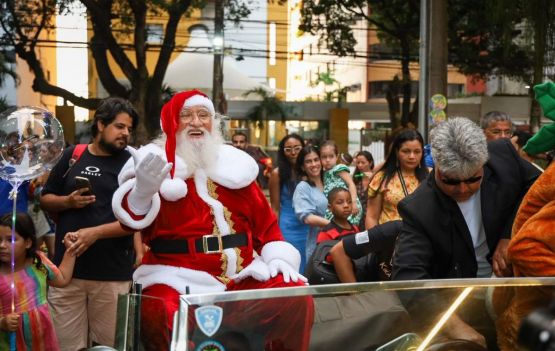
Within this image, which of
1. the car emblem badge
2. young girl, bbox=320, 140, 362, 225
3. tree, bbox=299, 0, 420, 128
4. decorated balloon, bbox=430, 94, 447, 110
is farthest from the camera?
tree, bbox=299, 0, 420, 128

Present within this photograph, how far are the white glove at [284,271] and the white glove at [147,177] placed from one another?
2.12 ft

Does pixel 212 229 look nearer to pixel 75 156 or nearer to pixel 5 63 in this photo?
pixel 75 156

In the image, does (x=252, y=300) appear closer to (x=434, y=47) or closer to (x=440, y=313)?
(x=440, y=313)

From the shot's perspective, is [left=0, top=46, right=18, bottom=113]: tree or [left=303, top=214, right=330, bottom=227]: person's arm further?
[left=0, top=46, right=18, bottom=113]: tree

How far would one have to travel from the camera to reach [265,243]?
409 centimetres

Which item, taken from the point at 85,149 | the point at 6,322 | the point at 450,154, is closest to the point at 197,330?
the point at 450,154

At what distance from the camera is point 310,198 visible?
7.14 meters

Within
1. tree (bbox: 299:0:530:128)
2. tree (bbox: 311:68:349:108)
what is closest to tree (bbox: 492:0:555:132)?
tree (bbox: 299:0:530:128)

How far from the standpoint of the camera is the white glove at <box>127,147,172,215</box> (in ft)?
11.9

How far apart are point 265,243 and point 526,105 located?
90.6 feet

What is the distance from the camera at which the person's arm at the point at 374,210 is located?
222 inches

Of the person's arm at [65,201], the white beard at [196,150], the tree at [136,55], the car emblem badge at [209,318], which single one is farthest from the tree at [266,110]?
the car emblem badge at [209,318]

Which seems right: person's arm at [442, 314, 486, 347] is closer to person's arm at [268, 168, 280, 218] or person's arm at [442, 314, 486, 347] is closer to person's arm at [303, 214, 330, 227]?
person's arm at [303, 214, 330, 227]

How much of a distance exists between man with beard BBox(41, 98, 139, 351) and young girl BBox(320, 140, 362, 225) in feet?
7.55
